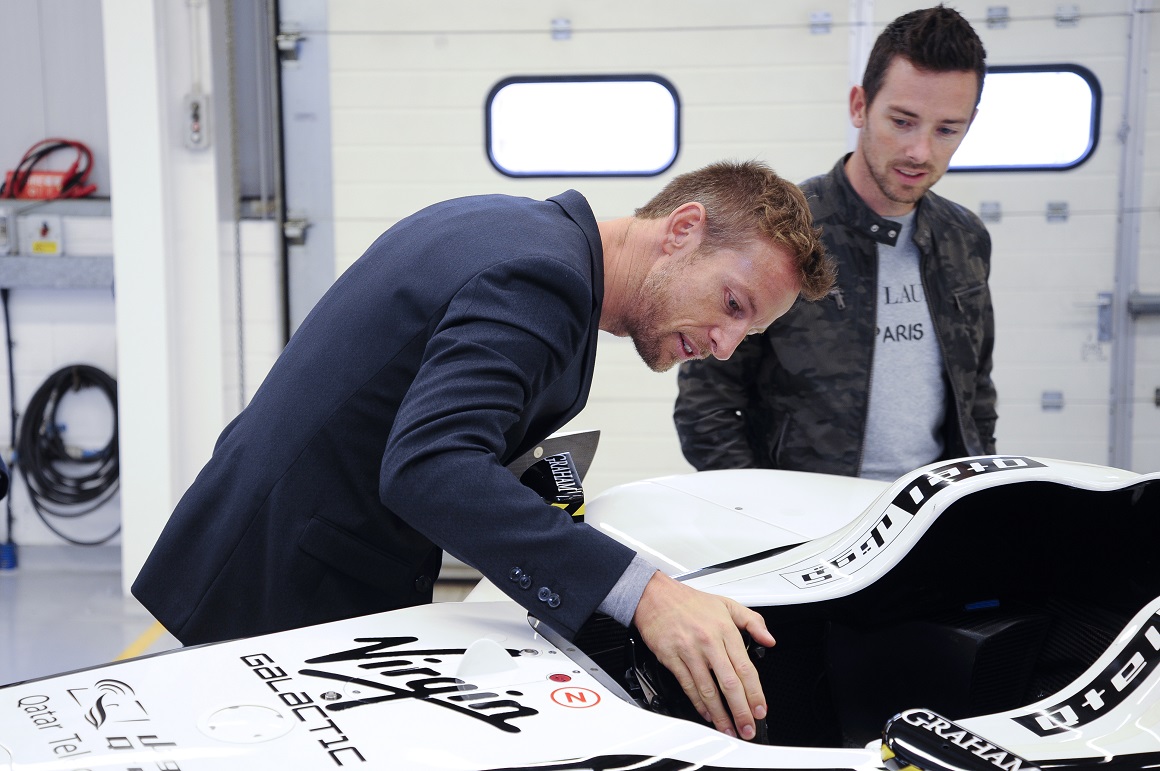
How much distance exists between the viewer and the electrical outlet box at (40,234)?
14.7 ft

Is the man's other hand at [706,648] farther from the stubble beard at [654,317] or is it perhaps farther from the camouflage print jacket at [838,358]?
the camouflage print jacket at [838,358]

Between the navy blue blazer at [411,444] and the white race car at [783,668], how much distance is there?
0.43 feet

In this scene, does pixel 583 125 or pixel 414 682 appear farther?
pixel 583 125

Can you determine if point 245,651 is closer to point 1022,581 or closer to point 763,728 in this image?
point 763,728

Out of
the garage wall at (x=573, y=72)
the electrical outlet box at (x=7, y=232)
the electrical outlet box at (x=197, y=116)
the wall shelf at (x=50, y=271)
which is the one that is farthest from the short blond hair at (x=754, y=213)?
the electrical outlet box at (x=7, y=232)

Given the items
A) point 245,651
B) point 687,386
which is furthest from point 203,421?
point 245,651

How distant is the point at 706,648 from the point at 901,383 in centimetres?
116

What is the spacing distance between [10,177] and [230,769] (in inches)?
181

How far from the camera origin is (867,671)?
140 cm

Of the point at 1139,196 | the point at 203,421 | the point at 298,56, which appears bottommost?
the point at 203,421

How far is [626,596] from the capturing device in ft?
3.66

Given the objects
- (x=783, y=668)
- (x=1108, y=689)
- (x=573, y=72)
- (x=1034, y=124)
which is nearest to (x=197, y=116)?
(x=573, y=72)

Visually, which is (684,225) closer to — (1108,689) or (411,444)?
(411,444)

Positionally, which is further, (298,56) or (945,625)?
(298,56)
